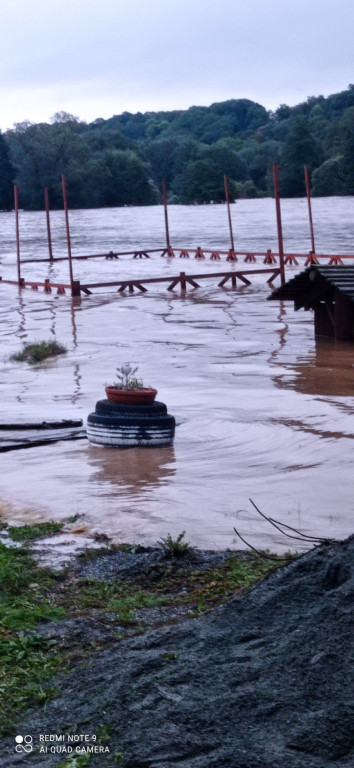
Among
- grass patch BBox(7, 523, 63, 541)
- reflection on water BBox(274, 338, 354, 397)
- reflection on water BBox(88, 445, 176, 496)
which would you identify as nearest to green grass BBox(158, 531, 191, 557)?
grass patch BBox(7, 523, 63, 541)

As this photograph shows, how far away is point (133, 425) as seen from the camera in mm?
10883

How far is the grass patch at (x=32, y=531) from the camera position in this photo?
7.56 meters

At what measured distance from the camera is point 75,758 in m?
4.04

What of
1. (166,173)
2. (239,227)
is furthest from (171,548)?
(166,173)

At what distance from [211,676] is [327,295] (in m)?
15.6

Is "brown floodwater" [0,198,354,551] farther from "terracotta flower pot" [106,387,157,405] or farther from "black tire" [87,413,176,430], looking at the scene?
"terracotta flower pot" [106,387,157,405]

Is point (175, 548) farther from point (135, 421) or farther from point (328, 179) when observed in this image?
point (328, 179)

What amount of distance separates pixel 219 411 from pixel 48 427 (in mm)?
2116

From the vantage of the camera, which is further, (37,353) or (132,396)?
(37,353)

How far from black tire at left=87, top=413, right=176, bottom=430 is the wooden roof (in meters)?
7.89

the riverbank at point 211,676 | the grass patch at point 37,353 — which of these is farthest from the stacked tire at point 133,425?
the grass patch at point 37,353

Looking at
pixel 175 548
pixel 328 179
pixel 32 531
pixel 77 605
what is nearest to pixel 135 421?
pixel 32 531

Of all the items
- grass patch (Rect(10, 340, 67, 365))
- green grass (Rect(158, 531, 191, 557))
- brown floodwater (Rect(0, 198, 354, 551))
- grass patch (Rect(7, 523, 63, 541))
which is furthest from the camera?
grass patch (Rect(10, 340, 67, 365))

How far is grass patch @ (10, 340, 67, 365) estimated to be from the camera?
1817 centimetres
